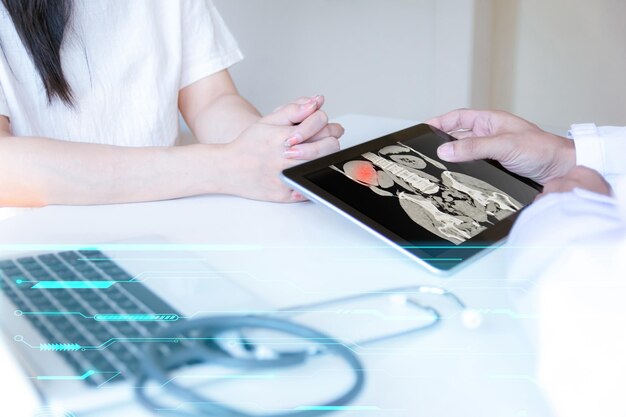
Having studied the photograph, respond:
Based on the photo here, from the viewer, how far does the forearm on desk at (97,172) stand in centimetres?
62

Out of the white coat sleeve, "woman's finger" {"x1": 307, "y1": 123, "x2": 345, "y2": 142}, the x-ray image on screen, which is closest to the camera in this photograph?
the white coat sleeve

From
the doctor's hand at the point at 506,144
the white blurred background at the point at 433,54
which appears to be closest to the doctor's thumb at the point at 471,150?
the doctor's hand at the point at 506,144

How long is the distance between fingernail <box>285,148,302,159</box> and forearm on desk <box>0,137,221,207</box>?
63mm

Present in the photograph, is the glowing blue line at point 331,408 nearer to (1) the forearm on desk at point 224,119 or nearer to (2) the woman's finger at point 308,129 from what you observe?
(2) the woman's finger at point 308,129

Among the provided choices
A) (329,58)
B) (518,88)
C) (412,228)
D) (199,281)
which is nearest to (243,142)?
(412,228)

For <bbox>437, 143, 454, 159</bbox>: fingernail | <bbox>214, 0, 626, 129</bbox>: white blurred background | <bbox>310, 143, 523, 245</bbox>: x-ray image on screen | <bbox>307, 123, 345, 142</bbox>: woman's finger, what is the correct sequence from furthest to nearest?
1. <bbox>214, 0, 626, 129</bbox>: white blurred background
2. <bbox>307, 123, 345, 142</bbox>: woman's finger
3. <bbox>437, 143, 454, 159</bbox>: fingernail
4. <bbox>310, 143, 523, 245</bbox>: x-ray image on screen

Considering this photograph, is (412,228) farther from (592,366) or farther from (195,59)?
(195,59)

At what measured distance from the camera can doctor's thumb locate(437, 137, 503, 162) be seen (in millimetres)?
531

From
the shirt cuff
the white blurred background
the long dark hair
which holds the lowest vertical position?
the white blurred background

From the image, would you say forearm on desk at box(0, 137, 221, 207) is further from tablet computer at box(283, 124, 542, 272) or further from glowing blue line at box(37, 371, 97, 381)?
glowing blue line at box(37, 371, 97, 381)

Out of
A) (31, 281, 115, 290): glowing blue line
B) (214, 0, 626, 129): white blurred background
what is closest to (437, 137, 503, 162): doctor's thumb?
(31, 281, 115, 290): glowing blue line

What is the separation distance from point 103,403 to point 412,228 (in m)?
0.27

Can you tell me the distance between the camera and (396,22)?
186 cm

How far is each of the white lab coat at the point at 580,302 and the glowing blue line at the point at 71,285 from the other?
0.16 metres
